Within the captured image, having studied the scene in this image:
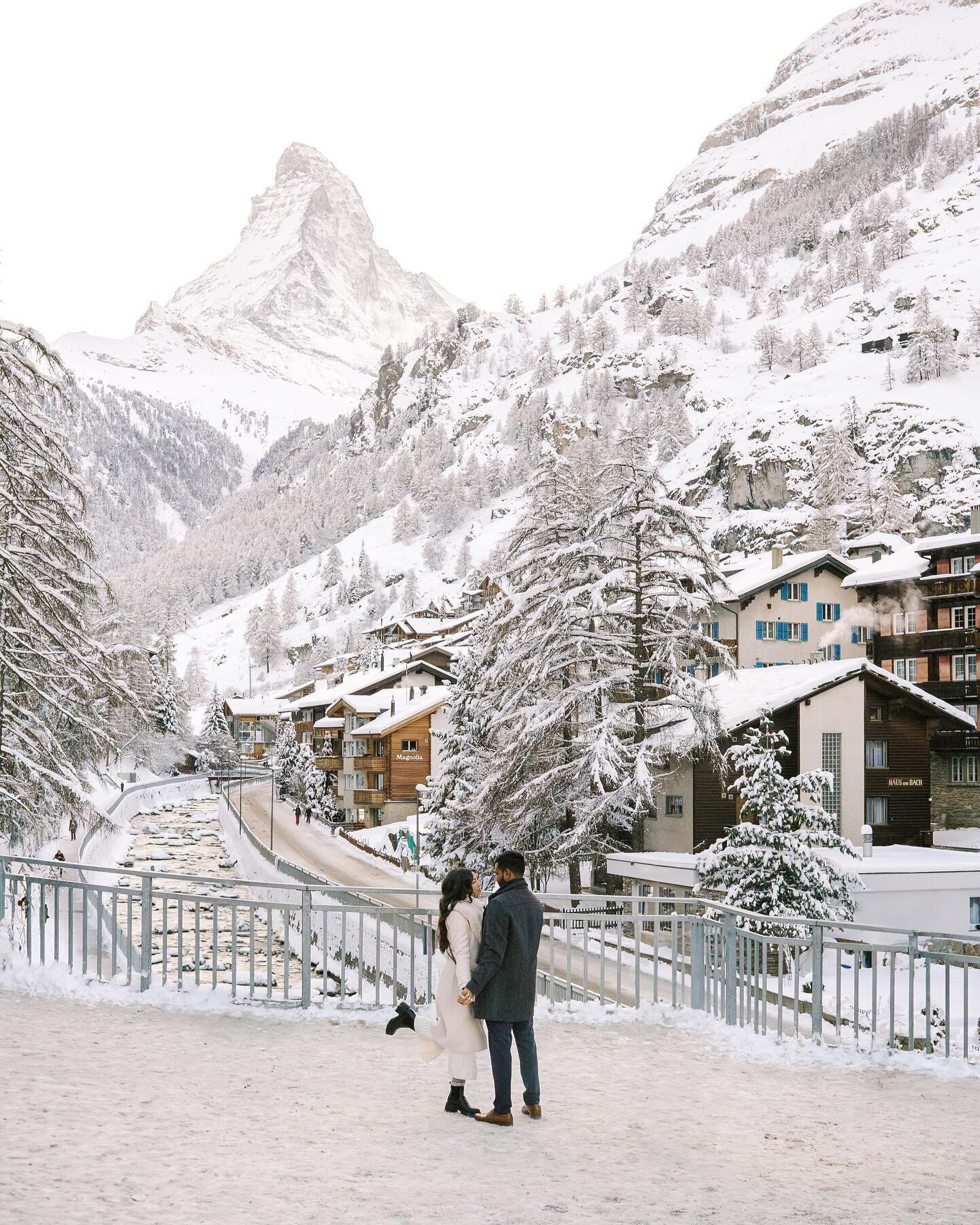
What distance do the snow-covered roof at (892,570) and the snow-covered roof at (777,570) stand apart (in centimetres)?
79

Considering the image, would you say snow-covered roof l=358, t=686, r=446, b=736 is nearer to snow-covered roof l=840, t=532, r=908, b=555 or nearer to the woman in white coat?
snow-covered roof l=840, t=532, r=908, b=555

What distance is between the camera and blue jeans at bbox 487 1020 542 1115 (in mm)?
8898

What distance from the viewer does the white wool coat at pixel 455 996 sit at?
9016 millimetres

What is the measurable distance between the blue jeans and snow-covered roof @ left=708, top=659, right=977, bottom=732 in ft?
104

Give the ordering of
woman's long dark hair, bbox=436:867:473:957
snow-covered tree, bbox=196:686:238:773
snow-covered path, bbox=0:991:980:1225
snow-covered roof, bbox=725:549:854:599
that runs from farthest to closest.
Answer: snow-covered tree, bbox=196:686:238:773
snow-covered roof, bbox=725:549:854:599
woman's long dark hair, bbox=436:867:473:957
snow-covered path, bbox=0:991:980:1225

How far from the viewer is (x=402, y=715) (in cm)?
7725

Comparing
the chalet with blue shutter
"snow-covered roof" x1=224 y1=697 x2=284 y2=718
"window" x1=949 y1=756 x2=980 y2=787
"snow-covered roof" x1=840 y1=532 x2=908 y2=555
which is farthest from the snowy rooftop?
"snow-covered roof" x1=224 y1=697 x2=284 y2=718

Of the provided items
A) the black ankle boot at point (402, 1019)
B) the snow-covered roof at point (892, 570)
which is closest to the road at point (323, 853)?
the snow-covered roof at point (892, 570)

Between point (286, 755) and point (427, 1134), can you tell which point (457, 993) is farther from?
point (286, 755)

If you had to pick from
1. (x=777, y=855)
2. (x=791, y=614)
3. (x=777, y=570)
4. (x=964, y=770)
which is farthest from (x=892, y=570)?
(x=777, y=855)

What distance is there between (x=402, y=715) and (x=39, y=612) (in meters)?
55.9

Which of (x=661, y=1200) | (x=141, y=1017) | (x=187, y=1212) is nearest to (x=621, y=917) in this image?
(x=141, y=1017)

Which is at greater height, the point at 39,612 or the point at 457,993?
the point at 39,612

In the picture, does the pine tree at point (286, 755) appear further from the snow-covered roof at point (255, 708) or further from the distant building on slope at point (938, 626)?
the distant building on slope at point (938, 626)
